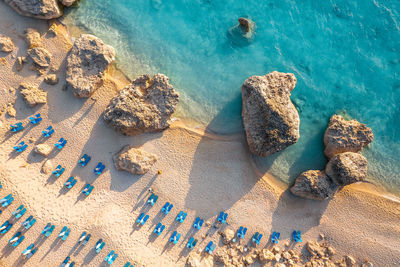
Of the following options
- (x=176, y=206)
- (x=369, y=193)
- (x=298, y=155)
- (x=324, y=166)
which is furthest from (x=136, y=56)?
(x=369, y=193)

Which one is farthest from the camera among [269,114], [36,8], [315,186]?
[36,8]

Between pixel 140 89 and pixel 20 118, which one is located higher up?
pixel 140 89

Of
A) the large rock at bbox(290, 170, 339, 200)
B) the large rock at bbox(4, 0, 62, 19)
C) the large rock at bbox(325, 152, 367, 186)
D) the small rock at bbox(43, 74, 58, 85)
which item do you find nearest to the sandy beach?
the small rock at bbox(43, 74, 58, 85)

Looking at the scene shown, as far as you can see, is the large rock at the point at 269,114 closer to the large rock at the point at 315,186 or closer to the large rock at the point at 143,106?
the large rock at the point at 315,186

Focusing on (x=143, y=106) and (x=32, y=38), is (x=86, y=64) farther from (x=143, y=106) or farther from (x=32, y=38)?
(x=143, y=106)

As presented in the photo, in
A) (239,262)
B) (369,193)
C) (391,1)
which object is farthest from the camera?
(391,1)

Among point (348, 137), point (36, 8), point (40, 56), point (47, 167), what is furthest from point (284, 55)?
point (47, 167)

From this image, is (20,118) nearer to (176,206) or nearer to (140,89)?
(140,89)
